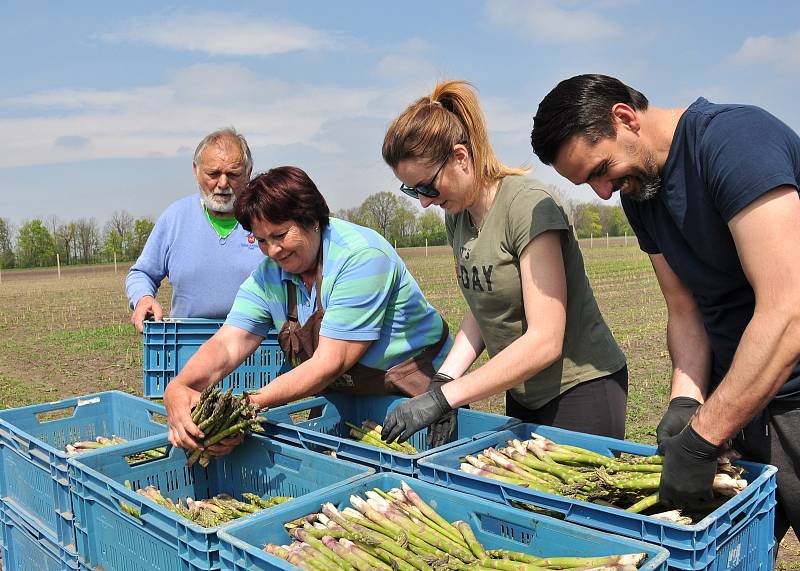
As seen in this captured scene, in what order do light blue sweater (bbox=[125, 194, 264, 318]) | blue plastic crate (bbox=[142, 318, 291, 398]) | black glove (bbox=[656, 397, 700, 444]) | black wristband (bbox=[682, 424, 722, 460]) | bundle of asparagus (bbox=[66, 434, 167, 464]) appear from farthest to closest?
light blue sweater (bbox=[125, 194, 264, 318]), blue plastic crate (bbox=[142, 318, 291, 398]), bundle of asparagus (bbox=[66, 434, 167, 464]), black glove (bbox=[656, 397, 700, 444]), black wristband (bbox=[682, 424, 722, 460])

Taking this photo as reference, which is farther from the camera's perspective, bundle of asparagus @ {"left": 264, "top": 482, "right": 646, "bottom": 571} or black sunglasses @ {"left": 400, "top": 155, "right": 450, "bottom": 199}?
black sunglasses @ {"left": 400, "top": 155, "right": 450, "bottom": 199}

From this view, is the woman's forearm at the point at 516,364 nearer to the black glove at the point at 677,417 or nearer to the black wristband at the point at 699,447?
the black glove at the point at 677,417

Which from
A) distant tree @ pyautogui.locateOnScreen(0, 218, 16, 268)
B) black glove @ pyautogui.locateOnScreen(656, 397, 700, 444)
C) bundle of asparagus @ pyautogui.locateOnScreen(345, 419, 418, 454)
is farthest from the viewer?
distant tree @ pyautogui.locateOnScreen(0, 218, 16, 268)

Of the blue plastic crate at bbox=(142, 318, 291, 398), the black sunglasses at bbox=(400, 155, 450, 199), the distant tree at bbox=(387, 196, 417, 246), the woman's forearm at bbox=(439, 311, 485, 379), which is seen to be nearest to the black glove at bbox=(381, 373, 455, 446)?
the woman's forearm at bbox=(439, 311, 485, 379)

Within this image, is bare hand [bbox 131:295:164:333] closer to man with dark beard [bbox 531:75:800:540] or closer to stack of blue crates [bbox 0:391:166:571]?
stack of blue crates [bbox 0:391:166:571]

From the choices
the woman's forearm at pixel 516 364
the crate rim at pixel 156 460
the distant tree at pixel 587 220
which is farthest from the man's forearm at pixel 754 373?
the distant tree at pixel 587 220

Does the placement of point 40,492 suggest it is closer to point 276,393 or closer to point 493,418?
point 276,393

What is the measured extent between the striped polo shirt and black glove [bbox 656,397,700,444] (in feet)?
5.33

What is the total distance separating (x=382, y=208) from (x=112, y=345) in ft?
267

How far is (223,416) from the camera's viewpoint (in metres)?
3.59

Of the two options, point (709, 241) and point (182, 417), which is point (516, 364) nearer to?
point (709, 241)

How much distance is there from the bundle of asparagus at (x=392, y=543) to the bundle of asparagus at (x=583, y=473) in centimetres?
37

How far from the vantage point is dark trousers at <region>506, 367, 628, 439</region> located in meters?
3.48

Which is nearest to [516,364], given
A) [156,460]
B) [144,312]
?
Result: [156,460]
